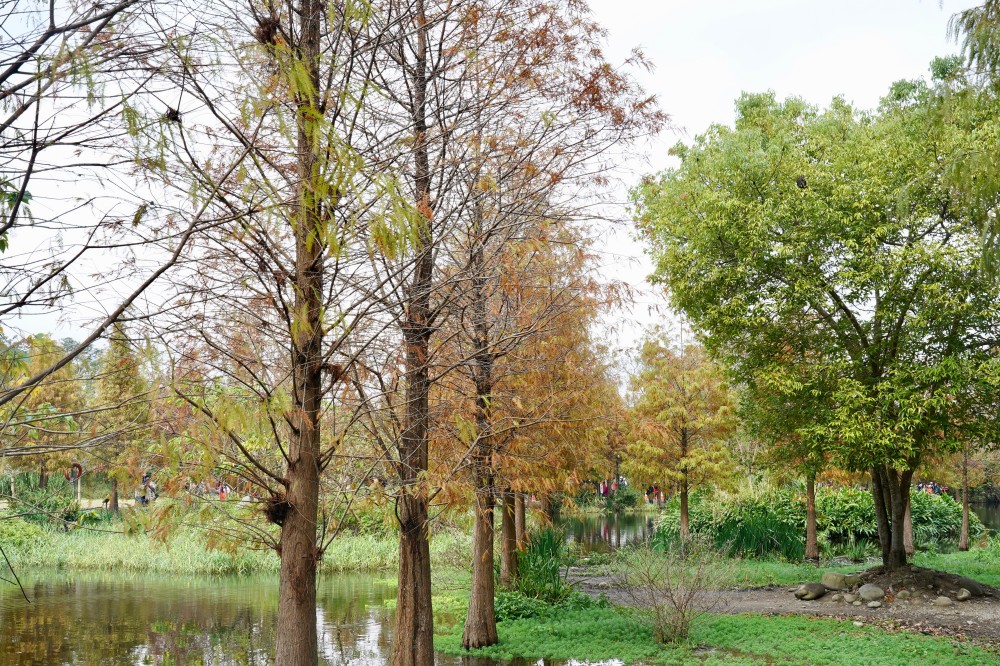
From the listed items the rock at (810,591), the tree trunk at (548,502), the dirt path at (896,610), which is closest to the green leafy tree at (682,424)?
the tree trunk at (548,502)

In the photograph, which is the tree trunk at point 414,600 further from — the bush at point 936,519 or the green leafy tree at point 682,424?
the bush at point 936,519

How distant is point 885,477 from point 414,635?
36.2 feet

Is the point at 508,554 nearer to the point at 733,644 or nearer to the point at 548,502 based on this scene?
the point at 548,502

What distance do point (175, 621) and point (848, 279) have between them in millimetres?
12725

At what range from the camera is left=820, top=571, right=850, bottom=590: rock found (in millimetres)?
14539

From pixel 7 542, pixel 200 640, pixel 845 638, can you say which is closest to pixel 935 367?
pixel 845 638

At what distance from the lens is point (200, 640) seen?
474 inches

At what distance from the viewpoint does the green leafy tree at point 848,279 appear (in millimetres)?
12703

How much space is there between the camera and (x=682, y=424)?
21609mm

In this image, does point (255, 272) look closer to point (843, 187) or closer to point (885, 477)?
point (843, 187)

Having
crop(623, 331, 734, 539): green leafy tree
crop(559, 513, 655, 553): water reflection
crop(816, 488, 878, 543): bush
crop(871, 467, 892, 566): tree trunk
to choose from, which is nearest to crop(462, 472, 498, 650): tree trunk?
crop(871, 467, 892, 566): tree trunk

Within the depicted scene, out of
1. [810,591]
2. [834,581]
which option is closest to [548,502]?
[810,591]

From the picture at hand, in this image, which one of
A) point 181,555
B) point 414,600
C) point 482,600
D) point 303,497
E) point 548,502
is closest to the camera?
point 303,497

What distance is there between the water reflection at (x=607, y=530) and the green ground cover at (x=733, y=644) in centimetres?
1007
